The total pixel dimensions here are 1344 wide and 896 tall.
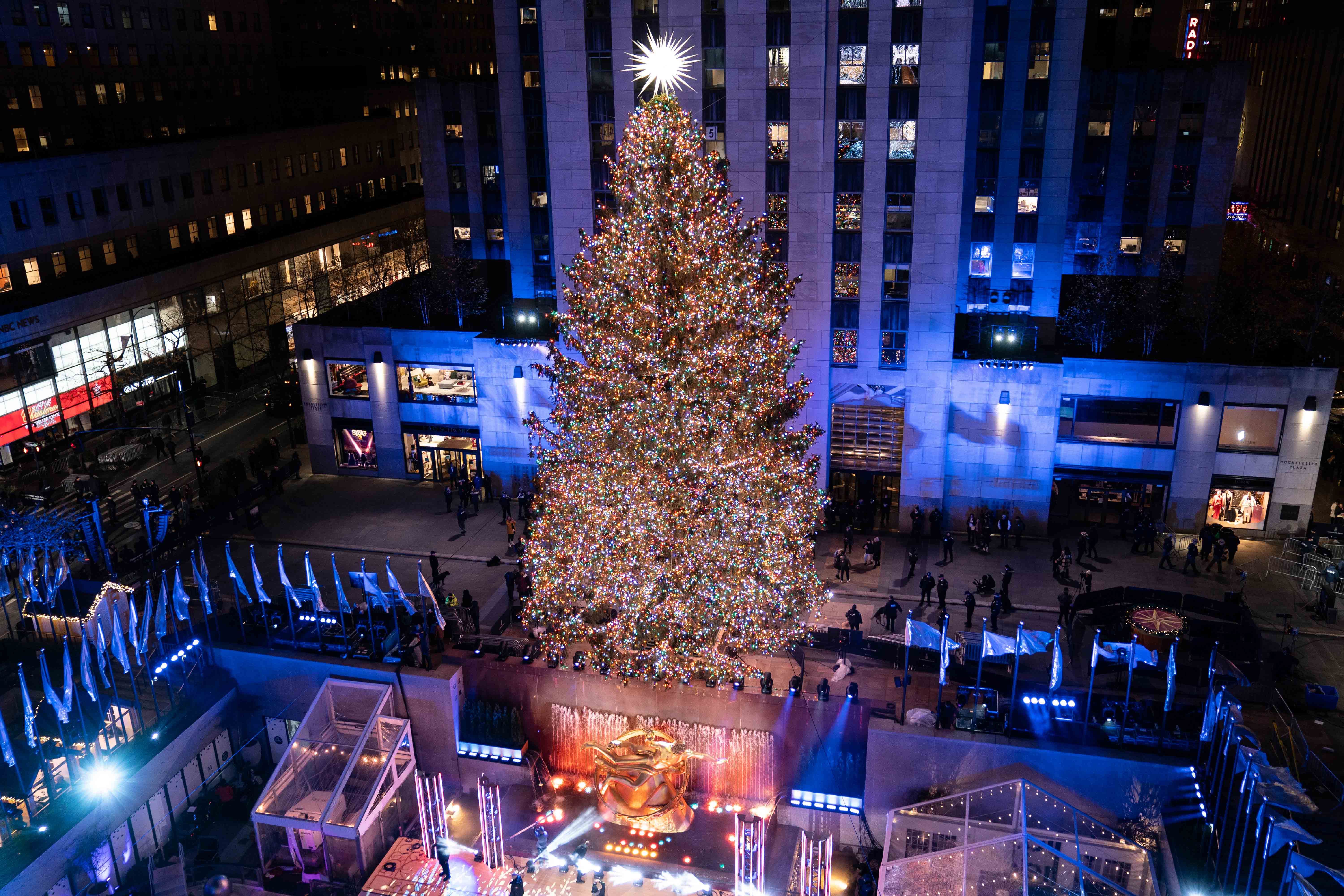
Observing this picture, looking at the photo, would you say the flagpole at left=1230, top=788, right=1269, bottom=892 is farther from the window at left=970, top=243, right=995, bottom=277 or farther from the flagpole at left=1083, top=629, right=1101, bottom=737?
the window at left=970, top=243, right=995, bottom=277

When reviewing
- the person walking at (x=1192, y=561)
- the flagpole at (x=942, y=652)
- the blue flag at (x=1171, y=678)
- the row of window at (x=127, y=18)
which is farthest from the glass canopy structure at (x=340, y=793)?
the row of window at (x=127, y=18)

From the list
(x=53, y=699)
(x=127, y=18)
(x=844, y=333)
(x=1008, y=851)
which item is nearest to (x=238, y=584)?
(x=53, y=699)

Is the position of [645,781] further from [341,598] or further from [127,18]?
[127,18]

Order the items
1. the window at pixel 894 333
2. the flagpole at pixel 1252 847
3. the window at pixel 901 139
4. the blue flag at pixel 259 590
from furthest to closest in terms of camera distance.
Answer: the window at pixel 894 333, the window at pixel 901 139, the blue flag at pixel 259 590, the flagpole at pixel 1252 847

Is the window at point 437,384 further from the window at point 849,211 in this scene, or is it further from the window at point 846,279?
the window at point 849,211

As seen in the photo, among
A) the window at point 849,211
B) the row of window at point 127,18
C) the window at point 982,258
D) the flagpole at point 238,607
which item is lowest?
the flagpole at point 238,607

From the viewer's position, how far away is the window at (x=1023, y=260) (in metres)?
44.1

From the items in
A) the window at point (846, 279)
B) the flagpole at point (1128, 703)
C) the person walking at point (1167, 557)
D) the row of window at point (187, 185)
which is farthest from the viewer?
the row of window at point (187, 185)

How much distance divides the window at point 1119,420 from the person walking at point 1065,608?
9361 millimetres

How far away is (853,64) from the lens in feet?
116

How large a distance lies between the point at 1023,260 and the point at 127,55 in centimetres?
5859

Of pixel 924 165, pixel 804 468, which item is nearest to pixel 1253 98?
pixel 924 165

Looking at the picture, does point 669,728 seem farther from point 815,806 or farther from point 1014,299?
point 1014,299

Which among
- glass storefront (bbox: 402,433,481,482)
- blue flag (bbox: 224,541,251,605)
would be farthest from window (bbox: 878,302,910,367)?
blue flag (bbox: 224,541,251,605)
